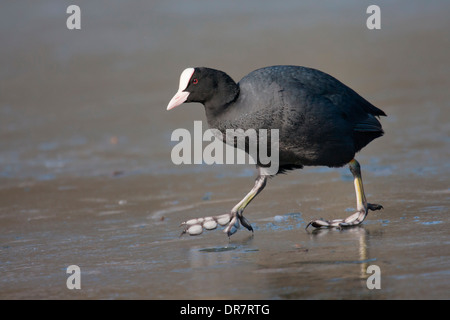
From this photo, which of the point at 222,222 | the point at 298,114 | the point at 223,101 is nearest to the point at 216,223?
the point at 222,222

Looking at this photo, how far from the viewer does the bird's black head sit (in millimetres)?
5148

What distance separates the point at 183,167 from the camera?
7.86 metres

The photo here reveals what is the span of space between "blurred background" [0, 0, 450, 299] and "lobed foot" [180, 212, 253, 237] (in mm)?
75

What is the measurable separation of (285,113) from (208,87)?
58 centimetres

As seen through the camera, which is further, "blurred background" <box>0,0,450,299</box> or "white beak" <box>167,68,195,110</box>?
"white beak" <box>167,68,195,110</box>

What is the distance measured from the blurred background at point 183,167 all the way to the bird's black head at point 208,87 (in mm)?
938

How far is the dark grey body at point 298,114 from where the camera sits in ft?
16.4

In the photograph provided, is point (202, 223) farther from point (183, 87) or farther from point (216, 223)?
point (183, 87)

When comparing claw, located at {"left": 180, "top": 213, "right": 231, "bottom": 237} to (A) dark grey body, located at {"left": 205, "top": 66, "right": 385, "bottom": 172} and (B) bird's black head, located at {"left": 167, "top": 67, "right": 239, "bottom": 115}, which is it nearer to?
(A) dark grey body, located at {"left": 205, "top": 66, "right": 385, "bottom": 172}

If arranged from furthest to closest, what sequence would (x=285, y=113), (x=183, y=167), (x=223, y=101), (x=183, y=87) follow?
(x=183, y=167) < (x=183, y=87) < (x=223, y=101) < (x=285, y=113)

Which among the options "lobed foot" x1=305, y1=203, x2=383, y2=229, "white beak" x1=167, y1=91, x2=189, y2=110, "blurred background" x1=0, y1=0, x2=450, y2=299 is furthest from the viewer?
"white beak" x1=167, y1=91, x2=189, y2=110

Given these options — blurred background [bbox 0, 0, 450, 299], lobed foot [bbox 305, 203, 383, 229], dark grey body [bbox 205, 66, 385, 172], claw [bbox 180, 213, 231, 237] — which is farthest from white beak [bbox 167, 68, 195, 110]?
lobed foot [bbox 305, 203, 383, 229]

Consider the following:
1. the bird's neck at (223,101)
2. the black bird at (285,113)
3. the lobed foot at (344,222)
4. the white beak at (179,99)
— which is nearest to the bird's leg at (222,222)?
the black bird at (285,113)

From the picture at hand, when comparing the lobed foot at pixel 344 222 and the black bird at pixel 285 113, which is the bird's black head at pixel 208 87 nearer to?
the black bird at pixel 285 113
